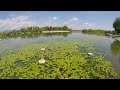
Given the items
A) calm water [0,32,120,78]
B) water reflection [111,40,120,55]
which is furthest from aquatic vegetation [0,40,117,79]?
water reflection [111,40,120,55]

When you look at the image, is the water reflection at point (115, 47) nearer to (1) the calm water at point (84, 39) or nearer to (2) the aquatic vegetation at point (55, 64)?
(1) the calm water at point (84, 39)

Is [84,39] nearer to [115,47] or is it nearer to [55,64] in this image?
[115,47]

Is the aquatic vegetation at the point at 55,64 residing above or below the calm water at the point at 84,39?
below

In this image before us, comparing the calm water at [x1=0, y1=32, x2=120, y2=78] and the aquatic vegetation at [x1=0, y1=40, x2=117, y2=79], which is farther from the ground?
the calm water at [x1=0, y1=32, x2=120, y2=78]

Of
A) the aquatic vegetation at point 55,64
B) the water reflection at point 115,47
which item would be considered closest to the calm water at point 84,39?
the water reflection at point 115,47

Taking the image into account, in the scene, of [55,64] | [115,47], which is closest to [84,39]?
[115,47]

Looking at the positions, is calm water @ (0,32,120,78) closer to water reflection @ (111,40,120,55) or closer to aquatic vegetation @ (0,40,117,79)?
water reflection @ (111,40,120,55)
